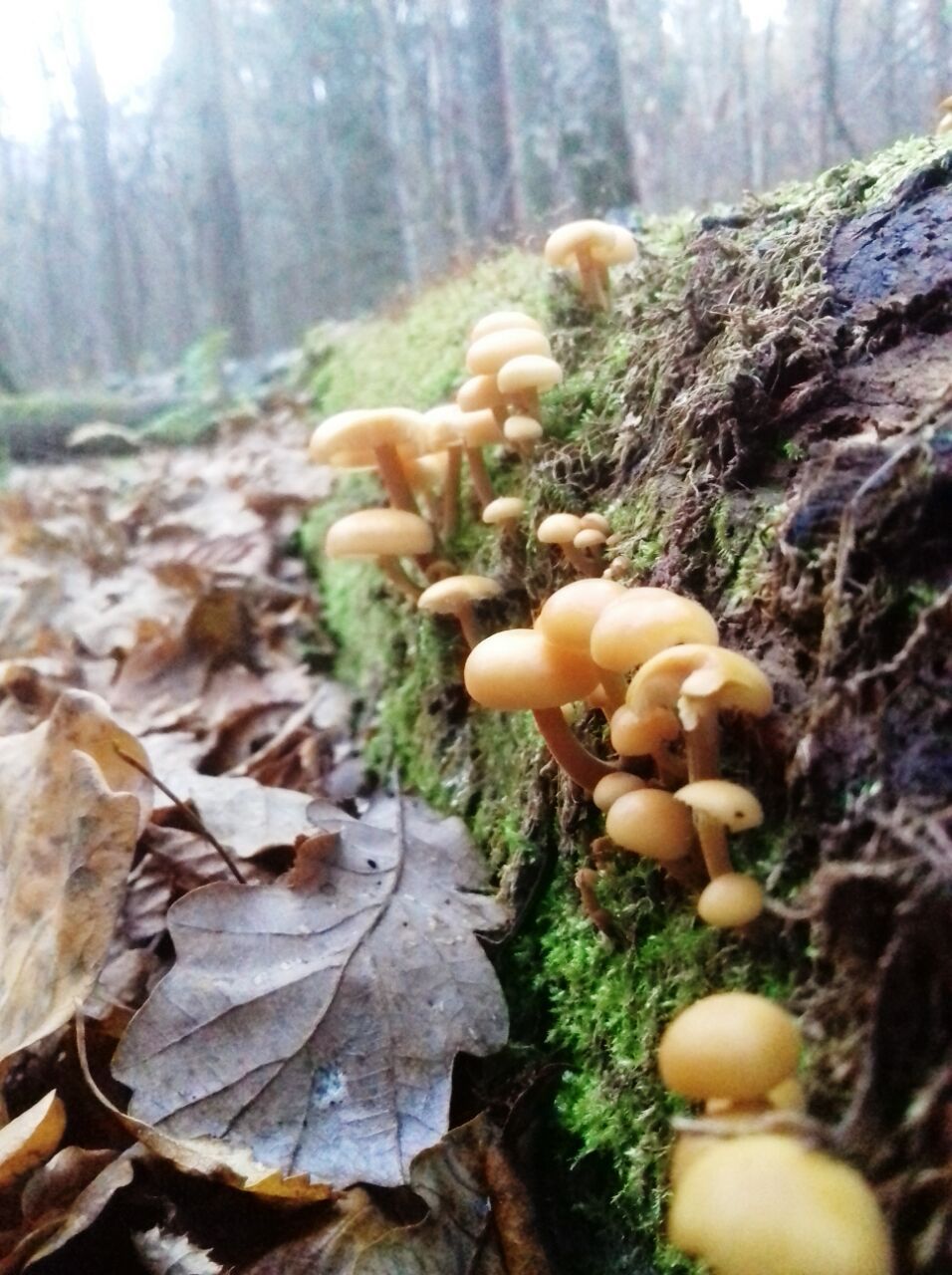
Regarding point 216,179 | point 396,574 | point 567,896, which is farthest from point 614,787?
point 216,179

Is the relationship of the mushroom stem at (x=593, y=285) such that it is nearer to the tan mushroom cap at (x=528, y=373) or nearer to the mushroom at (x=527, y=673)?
the tan mushroom cap at (x=528, y=373)

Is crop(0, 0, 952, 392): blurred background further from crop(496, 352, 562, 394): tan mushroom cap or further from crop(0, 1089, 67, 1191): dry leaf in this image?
crop(0, 1089, 67, 1191): dry leaf

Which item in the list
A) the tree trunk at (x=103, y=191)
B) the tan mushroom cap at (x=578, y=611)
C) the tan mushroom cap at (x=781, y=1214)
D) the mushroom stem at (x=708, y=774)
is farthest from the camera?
the tree trunk at (x=103, y=191)

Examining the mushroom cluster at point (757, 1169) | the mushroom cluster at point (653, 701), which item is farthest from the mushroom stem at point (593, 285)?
the mushroom cluster at point (757, 1169)

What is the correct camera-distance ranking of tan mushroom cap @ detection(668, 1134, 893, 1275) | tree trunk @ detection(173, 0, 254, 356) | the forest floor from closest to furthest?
tan mushroom cap @ detection(668, 1134, 893, 1275), the forest floor, tree trunk @ detection(173, 0, 254, 356)

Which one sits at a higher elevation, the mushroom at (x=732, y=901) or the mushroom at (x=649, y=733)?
the mushroom at (x=649, y=733)

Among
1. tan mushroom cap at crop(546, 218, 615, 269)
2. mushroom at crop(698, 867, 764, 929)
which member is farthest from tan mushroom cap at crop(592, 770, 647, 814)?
tan mushroom cap at crop(546, 218, 615, 269)

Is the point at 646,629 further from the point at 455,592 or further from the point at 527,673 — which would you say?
the point at 455,592

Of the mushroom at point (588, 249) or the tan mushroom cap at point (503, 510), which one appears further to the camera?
the mushroom at point (588, 249)

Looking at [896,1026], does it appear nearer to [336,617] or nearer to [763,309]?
[763,309]
